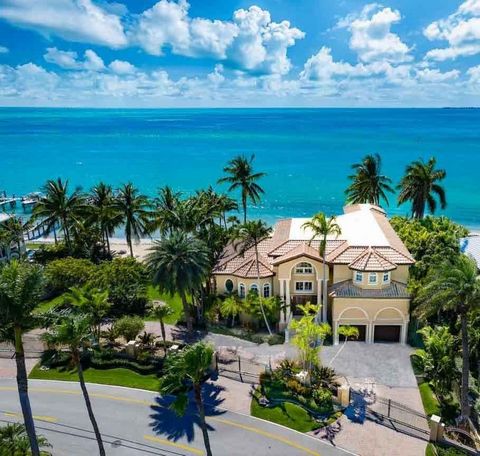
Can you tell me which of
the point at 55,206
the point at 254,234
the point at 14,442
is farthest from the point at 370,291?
the point at 55,206

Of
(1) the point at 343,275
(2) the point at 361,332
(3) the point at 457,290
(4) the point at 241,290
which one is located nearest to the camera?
(3) the point at 457,290

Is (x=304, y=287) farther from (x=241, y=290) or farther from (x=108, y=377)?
(x=108, y=377)

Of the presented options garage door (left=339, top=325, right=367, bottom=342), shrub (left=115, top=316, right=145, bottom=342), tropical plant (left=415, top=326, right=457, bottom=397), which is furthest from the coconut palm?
tropical plant (left=415, top=326, right=457, bottom=397)

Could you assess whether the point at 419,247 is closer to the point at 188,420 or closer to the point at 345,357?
the point at 345,357

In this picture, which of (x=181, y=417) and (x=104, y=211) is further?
(x=104, y=211)

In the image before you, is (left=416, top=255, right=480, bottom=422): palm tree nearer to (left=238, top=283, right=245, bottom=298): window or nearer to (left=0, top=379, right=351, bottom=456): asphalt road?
(left=0, top=379, right=351, bottom=456): asphalt road

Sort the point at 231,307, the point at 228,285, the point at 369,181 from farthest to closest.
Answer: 1. the point at 369,181
2. the point at 228,285
3. the point at 231,307

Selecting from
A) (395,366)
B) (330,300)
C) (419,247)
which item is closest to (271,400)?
(395,366)
